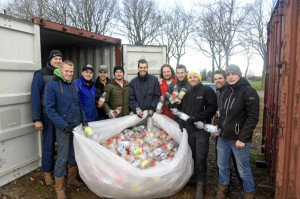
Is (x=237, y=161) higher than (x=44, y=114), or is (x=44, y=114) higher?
(x=44, y=114)

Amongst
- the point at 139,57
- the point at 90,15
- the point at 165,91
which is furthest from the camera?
the point at 90,15

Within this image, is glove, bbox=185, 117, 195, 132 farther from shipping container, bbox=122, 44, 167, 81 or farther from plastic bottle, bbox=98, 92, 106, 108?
shipping container, bbox=122, 44, 167, 81

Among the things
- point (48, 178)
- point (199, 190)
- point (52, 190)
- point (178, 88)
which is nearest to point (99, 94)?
point (178, 88)

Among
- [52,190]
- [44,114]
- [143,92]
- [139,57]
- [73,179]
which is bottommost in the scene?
[52,190]

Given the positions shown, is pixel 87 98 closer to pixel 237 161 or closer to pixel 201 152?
pixel 201 152

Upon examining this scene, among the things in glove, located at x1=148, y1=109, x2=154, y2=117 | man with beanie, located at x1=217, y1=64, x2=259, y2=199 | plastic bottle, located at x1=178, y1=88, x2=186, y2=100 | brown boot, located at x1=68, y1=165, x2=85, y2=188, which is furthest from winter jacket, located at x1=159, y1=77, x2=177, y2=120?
brown boot, located at x1=68, y1=165, x2=85, y2=188

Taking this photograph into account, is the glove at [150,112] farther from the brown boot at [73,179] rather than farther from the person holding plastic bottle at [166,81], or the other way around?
the brown boot at [73,179]

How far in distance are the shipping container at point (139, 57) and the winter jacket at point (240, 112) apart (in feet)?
9.50

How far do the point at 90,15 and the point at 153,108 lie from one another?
1565 cm

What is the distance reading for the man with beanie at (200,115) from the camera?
117 inches

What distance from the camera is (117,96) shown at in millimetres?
3654

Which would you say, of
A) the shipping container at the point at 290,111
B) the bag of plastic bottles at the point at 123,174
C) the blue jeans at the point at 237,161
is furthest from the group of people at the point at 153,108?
the shipping container at the point at 290,111

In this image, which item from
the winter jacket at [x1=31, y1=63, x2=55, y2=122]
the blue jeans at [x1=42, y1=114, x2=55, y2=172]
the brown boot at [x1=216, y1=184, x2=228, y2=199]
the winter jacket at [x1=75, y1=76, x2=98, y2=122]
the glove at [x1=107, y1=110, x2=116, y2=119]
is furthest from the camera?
the glove at [x1=107, y1=110, x2=116, y2=119]

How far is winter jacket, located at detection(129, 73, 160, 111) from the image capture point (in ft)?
11.8
